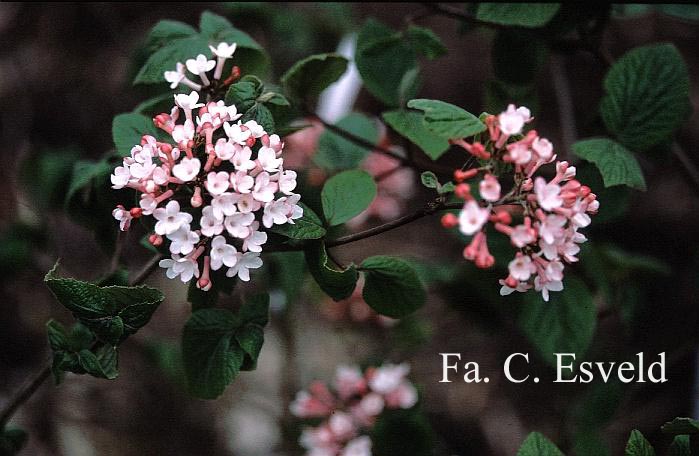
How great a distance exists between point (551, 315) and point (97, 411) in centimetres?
124

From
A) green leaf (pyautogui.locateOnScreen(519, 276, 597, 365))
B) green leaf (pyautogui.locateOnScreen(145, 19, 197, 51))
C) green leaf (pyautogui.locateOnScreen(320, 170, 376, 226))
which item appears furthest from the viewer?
green leaf (pyautogui.locateOnScreen(519, 276, 597, 365))

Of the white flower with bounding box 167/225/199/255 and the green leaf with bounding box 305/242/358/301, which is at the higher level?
the white flower with bounding box 167/225/199/255

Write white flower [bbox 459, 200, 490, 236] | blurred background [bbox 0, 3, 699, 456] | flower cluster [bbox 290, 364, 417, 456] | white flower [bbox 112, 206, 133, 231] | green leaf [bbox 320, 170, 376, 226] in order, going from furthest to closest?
blurred background [bbox 0, 3, 699, 456] → flower cluster [bbox 290, 364, 417, 456] → green leaf [bbox 320, 170, 376, 226] → white flower [bbox 112, 206, 133, 231] → white flower [bbox 459, 200, 490, 236]

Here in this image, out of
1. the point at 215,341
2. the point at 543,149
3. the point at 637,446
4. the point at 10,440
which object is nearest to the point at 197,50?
the point at 215,341

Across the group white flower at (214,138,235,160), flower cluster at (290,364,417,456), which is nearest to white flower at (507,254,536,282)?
white flower at (214,138,235,160)

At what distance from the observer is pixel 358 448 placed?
125 cm

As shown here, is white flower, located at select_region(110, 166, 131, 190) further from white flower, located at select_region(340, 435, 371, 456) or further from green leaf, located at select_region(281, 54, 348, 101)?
white flower, located at select_region(340, 435, 371, 456)

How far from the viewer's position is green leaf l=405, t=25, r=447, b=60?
→ 3.66ft

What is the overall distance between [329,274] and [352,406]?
0.62 m

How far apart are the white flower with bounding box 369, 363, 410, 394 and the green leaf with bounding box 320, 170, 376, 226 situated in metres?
0.47

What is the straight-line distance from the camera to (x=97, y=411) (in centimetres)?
182

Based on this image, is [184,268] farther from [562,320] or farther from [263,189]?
[562,320]

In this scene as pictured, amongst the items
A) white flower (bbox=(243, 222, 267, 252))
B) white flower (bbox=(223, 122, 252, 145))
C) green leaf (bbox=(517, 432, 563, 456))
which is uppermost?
white flower (bbox=(223, 122, 252, 145))

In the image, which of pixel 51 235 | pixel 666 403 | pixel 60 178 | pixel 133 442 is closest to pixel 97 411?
A: pixel 133 442
